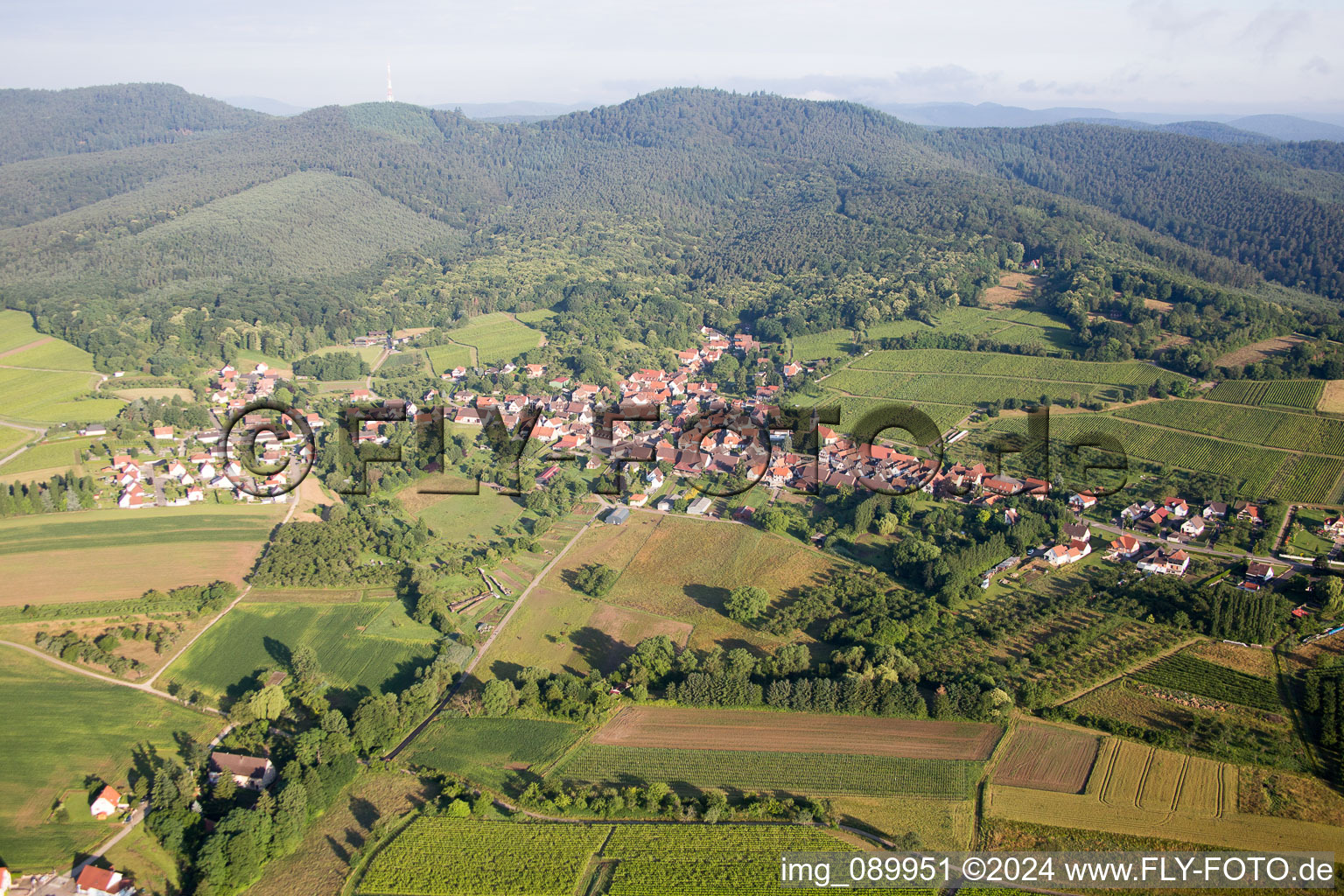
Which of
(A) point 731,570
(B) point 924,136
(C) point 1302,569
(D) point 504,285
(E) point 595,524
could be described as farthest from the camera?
(B) point 924,136

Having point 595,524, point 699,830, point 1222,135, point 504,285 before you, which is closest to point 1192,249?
point 504,285

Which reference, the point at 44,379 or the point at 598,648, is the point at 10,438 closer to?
the point at 44,379

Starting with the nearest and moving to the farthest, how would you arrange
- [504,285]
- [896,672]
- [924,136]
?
[896,672] < [504,285] < [924,136]

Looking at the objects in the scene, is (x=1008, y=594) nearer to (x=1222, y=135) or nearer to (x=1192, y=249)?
(x=1192, y=249)

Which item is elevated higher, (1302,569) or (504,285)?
(504,285)

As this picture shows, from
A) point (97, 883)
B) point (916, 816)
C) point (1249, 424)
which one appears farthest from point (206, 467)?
point (1249, 424)

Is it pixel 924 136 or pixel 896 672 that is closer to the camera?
pixel 896 672

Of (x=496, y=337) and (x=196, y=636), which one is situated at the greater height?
(x=496, y=337)
